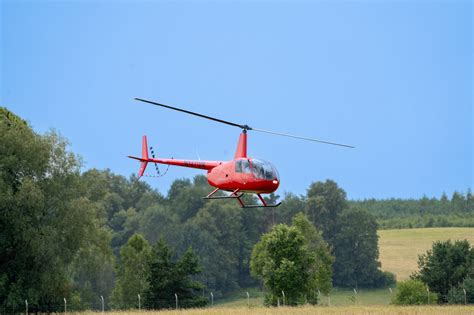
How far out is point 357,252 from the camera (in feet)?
467

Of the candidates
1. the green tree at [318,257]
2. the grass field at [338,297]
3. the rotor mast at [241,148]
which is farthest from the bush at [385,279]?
the rotor mast at [241,148]

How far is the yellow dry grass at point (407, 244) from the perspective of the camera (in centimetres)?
13762

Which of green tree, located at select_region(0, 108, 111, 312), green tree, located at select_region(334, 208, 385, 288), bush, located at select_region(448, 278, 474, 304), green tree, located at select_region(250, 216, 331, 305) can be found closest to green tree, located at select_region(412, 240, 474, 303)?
bush, located at select_region(448, 278, 474, 304)

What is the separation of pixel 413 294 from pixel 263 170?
33.3 meters

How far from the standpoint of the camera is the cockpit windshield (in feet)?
140

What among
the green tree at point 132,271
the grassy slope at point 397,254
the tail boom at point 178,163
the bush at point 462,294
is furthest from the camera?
the grassy slope at point 397,254

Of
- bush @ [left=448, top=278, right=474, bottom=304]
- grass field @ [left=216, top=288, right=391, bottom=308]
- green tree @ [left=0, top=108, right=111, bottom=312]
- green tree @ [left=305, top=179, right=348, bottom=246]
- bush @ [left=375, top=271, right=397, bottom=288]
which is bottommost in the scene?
grass field @ [left=216, top=288, right=391, bottom=308]

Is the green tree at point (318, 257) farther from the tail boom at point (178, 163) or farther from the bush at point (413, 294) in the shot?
the tail boom at point (178, 163)

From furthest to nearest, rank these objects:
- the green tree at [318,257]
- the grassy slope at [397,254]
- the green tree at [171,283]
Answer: the grassy slope at [397,254] → the green tree at [318,257] → the green tree at [171,283]

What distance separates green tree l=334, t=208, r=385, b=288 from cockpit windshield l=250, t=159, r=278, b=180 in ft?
313

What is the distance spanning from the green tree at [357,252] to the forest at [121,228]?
179 millimetres

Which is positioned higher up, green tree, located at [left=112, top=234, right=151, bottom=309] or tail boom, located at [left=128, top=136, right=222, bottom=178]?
tail boom, located at [left=128, top=136, right=222, bottom=178]

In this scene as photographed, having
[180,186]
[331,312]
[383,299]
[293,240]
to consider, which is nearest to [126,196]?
[180,186]

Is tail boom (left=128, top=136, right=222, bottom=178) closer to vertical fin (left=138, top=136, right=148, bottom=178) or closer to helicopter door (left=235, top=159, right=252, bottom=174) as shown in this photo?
vertical fin (left=138, top=136, right=148, bottom=178)
